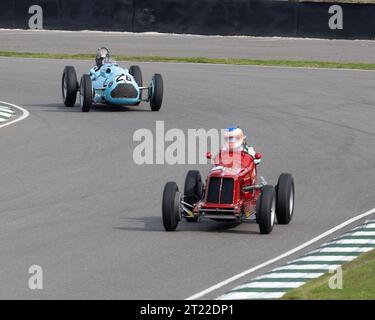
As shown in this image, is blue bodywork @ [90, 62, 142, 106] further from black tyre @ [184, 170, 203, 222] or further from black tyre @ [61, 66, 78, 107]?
black tyre @ [184, 170, 203, 222]

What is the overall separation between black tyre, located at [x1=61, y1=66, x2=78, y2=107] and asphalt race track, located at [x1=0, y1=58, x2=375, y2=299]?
0.31 metres

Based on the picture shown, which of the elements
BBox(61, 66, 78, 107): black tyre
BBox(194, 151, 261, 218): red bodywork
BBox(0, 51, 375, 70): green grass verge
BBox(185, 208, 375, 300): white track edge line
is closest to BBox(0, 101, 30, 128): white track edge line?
BBox(61, 66, 78, 107): black tyre

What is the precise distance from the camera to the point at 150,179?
60.3ft

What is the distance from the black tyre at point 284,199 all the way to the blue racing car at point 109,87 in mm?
10675

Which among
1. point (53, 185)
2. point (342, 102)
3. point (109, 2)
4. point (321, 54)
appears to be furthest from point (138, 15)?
point (53, 185)

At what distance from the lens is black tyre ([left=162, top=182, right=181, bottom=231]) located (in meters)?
14.5

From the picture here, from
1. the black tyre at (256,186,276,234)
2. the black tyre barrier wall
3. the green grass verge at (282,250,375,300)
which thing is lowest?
the green grass verge at (282,250,375,300)

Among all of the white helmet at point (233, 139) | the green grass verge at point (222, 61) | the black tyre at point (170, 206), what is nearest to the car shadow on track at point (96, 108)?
the green grass verge at point (222, 61)

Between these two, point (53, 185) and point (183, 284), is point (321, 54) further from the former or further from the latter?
point (183, 284)

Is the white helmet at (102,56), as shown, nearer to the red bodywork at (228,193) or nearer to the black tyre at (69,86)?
the black tyre at (69,86)

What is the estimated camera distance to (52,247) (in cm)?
1368

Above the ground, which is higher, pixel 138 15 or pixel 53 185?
pixel 138 15

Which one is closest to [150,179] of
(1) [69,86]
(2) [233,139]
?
(2) [233,139]
